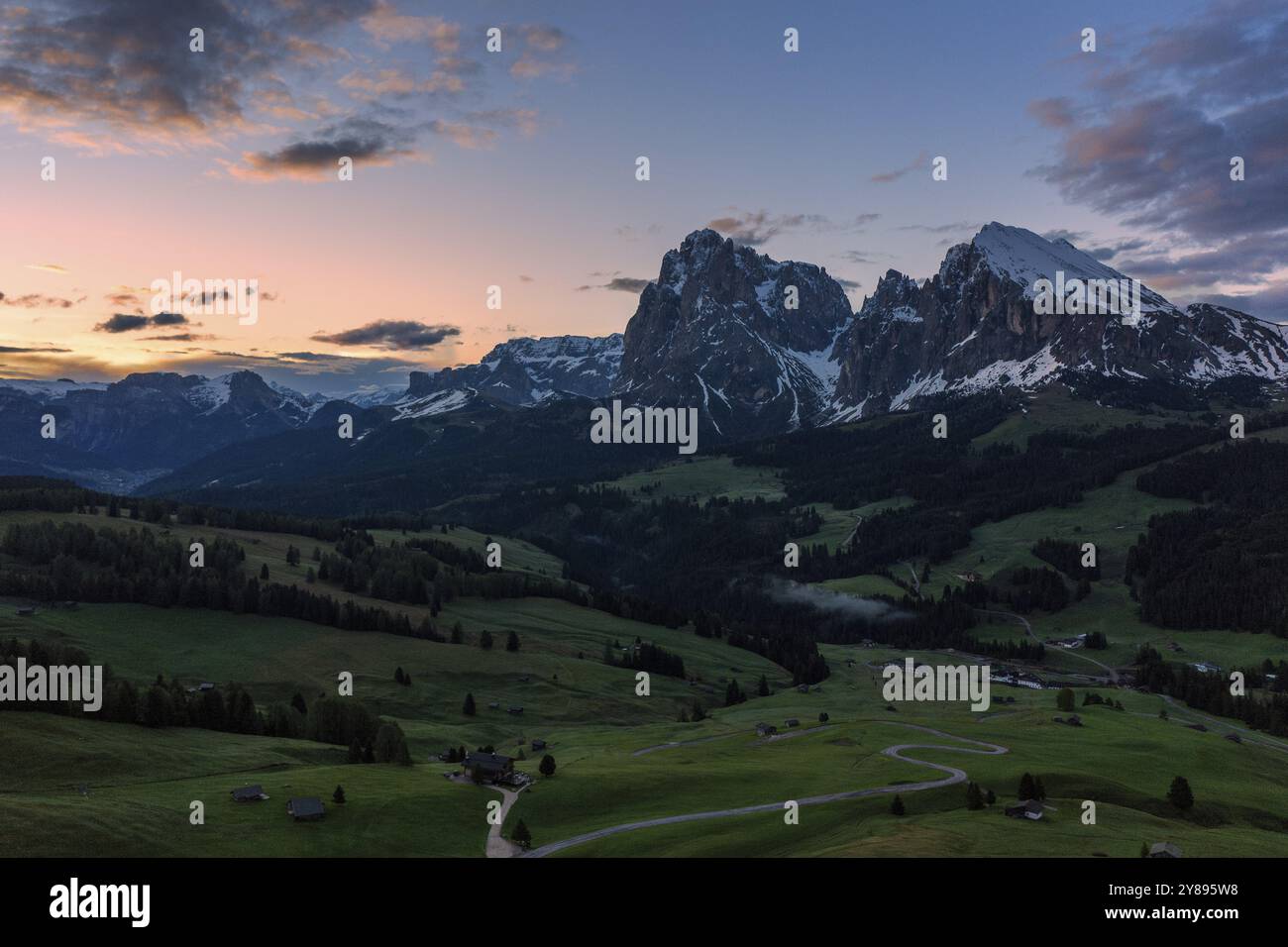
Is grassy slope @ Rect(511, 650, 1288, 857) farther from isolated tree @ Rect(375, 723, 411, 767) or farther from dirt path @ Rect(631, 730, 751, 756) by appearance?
isolated tree @ Rect(375, 723, 411, 767)

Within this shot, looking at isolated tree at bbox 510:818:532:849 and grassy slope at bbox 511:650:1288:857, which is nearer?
grassy slope at bbox 511:650:1288:857

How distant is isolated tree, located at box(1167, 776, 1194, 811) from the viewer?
106m

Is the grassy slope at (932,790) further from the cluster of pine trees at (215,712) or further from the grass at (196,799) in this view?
the cluster of pine trees at (215,712)

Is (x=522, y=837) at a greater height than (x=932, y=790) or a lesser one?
greater

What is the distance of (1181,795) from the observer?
106000 mm

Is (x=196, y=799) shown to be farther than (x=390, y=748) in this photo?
No

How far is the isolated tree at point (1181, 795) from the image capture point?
10581 cm

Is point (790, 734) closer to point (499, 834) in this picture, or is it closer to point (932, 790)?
point (932, 790)

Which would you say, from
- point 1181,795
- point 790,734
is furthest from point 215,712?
point 1181,795

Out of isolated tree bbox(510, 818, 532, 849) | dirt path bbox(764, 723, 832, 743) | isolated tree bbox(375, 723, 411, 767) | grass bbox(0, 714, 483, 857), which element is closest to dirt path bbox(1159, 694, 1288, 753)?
dirt path bbox(764, 723, 832, 743)

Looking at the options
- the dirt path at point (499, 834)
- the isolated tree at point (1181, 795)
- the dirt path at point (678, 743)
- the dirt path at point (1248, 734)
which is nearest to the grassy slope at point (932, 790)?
the isolated tree at point (1181, 795)

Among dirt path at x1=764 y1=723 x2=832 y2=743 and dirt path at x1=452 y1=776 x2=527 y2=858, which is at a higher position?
dirt path at x1=452 y1=776 x2=527 y2=858
